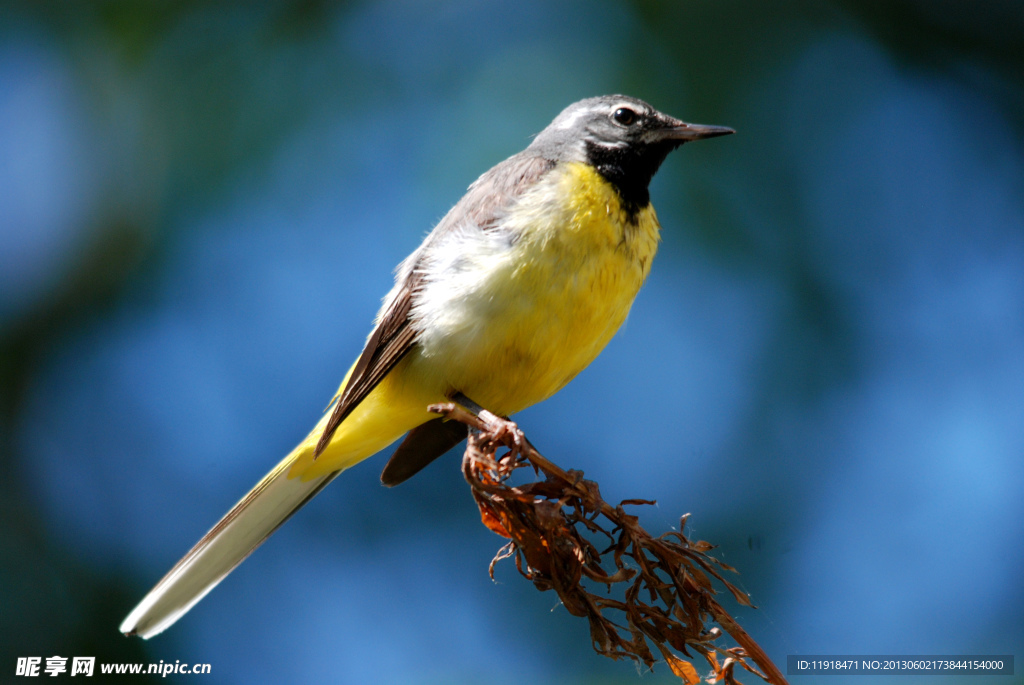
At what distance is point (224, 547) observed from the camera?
3.74 m

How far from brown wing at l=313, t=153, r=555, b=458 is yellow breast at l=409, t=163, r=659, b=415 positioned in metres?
0.09

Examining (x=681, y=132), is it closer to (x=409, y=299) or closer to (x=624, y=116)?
(x=624, y=116)

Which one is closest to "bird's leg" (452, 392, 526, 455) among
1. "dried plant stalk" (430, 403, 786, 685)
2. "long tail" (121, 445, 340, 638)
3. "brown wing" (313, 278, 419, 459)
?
"dried plant stalk" (430, 403, 786, 685)

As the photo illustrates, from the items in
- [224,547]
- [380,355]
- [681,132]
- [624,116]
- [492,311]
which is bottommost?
[224,547]

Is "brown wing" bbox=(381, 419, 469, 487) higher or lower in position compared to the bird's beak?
lower

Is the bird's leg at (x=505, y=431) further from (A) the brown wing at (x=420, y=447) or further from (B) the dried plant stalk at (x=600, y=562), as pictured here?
(A) the brown wing at (x=420, y=447)

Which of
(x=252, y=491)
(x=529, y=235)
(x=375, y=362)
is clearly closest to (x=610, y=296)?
(x=529, y=235)

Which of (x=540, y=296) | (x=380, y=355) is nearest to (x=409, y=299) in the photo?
(x=380, y=355)

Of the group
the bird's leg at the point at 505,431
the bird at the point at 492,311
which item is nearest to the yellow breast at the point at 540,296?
the bird at the point at 492,311

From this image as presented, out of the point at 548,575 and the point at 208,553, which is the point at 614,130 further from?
the point at 208,553

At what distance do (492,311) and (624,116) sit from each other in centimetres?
149

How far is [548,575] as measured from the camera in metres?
2.31

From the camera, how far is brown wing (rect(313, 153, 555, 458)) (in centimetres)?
352

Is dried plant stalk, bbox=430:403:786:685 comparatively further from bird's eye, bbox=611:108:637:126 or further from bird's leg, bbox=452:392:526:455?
bird's eye, bbox=611:108:637:126
